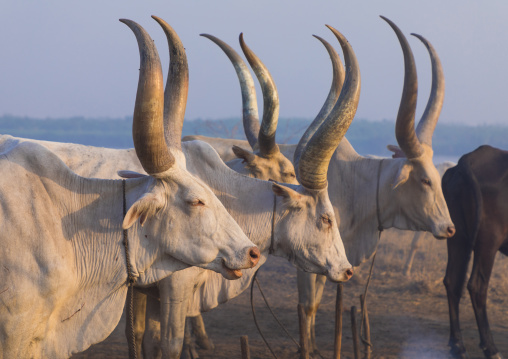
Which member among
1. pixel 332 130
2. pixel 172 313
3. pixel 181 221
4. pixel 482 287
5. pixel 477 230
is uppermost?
pixel 332 130

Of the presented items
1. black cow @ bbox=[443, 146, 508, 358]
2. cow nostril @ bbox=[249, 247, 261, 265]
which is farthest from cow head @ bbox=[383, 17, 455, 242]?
cow nostril @ bbox=[249, 247, 261, 265]

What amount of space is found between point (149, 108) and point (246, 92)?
2932 millimetres

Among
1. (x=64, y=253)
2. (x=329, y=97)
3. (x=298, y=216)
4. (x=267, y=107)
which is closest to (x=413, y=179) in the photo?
(x=329, y=97)

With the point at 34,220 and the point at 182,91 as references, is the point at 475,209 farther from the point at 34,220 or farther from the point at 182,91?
the point at 34,220

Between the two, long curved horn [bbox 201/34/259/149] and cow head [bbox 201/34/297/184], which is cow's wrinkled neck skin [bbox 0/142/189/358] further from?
long curved horn [bbox 201/34/259/149]

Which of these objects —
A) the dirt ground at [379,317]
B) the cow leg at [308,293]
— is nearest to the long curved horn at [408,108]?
the cow leg at [308,293]

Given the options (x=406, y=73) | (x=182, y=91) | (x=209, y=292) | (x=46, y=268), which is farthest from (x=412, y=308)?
(x=46, y=268)

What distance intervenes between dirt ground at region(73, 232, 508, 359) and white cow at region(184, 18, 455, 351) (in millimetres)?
602

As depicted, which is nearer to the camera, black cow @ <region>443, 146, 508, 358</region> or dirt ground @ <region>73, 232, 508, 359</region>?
black cow @ <region>443, 146, 508, 358</region>

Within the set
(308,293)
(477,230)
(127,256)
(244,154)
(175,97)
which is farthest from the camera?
(477,230)

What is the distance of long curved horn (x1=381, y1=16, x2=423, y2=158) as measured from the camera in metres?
5.59

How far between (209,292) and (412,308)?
4.02 meters

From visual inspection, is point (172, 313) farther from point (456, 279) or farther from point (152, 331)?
point (456, 279)

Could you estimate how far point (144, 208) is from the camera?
2928mm
